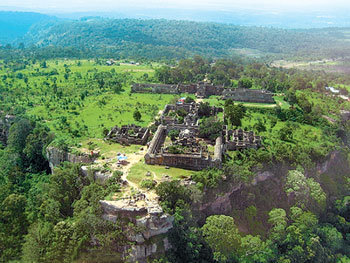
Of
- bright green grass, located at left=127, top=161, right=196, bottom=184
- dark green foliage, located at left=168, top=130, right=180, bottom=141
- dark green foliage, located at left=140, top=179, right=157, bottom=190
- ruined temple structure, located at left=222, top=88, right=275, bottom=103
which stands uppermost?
dark green foliage, located at left=140, top=179, right=157, bottom=190

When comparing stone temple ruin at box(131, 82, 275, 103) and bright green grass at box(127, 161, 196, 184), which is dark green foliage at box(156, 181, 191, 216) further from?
stone temple ruin at box(131, 82, 275, 103)

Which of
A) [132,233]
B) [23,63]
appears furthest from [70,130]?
[23,63]

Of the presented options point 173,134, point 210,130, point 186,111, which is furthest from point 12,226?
point 186,111

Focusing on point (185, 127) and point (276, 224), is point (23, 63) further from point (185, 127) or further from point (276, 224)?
point (276, 224)

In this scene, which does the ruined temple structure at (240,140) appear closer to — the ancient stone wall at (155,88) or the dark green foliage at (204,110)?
the dark green foliage at (204,110)

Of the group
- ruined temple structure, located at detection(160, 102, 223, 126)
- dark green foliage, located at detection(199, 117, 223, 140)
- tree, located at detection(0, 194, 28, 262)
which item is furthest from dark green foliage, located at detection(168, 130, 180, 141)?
tree, located at detection(0, 194, 28, 262)

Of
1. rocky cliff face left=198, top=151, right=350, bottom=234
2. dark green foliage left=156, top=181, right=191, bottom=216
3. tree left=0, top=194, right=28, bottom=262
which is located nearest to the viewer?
tree left=0, top=194, right=28, bottom=262
